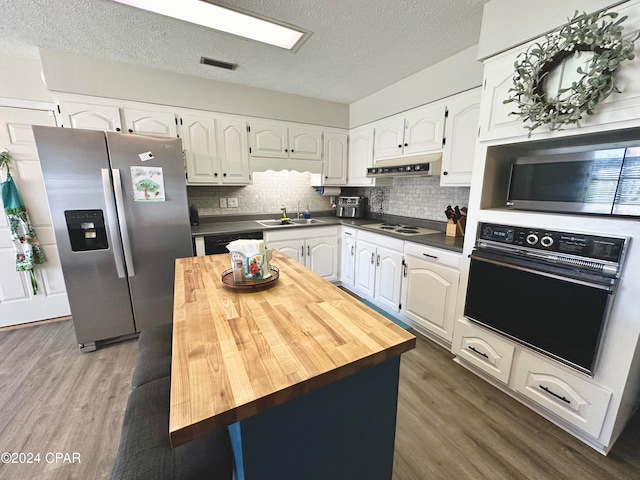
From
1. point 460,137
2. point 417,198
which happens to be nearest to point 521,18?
point 460,137

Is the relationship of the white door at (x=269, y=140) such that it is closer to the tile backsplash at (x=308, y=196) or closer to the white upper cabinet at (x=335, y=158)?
the tile backsplash at (x=308, y=196)

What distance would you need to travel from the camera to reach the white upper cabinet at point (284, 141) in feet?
9.82

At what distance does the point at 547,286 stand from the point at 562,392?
591 mm

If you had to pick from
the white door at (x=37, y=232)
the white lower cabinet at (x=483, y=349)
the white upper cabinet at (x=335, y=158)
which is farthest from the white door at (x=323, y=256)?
the white door at (x=37, y=232)

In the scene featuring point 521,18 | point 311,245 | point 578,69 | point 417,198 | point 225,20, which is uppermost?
point 225,20

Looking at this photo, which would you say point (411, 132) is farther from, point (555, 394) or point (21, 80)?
point (21, 80)

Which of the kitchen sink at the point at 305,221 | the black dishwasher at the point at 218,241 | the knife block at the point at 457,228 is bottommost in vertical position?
the black dishwasher at the point at 218,241

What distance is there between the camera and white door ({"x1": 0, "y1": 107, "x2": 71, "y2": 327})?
2.40 metres

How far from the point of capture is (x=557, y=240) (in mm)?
1384

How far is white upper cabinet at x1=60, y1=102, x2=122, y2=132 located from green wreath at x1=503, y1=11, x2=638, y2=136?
3049mm

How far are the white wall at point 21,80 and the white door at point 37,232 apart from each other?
4.9 inches

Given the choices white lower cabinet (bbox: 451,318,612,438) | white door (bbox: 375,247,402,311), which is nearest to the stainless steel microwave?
white lower cabinet (bbox: 451,318,612,438)

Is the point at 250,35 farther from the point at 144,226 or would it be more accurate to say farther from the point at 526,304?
the point at 526,304

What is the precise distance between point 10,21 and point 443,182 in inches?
131
